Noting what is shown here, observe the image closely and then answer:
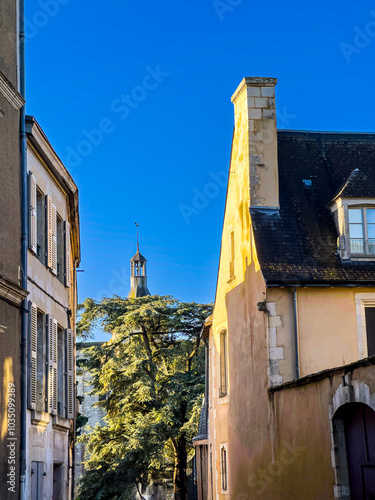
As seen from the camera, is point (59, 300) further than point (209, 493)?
No

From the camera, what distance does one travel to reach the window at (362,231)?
16.5 m

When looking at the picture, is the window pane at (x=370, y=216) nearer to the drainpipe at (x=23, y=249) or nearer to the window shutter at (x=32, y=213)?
the window shutter at (x=32, y=213)

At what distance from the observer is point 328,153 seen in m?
18.8

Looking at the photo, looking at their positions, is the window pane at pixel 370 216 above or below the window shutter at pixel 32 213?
above

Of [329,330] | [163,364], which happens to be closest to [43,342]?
[329,330]

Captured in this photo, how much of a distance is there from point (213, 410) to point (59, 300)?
7589 mm

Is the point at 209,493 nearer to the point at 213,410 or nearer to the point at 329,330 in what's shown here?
the point at 213,410

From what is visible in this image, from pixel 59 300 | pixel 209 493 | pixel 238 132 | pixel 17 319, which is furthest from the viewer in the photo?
pixel 209 493

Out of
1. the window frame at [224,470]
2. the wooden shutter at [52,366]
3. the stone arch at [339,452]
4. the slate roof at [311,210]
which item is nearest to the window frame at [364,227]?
the slate roof at [311,210]

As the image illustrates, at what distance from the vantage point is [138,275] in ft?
219

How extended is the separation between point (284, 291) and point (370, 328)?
199 centimetres

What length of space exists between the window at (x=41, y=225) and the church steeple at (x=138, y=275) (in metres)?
51.2

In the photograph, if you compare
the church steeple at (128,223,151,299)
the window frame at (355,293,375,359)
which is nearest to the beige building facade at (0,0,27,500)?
the window frame at (355,293,375,359)

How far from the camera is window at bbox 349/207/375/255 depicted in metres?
16.5
